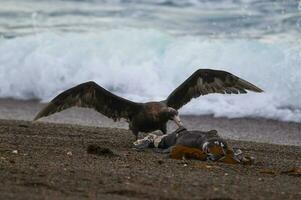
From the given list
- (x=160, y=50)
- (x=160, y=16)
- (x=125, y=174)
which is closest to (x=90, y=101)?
(x=125, y=174)

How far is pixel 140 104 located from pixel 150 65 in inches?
270

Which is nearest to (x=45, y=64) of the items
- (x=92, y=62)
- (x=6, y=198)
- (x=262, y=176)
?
(x=92, y=62)

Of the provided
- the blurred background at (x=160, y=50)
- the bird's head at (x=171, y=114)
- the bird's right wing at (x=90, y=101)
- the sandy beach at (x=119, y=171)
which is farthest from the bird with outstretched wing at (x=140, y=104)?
the blurred background at (x=160, y=50)

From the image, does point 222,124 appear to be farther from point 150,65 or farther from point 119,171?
point 119,171

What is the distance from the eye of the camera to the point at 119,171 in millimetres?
7988

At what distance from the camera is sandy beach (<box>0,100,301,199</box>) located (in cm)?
696

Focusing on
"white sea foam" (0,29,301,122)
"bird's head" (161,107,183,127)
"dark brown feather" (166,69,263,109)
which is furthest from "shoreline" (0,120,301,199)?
"white sea foam" (0,29,301,122)

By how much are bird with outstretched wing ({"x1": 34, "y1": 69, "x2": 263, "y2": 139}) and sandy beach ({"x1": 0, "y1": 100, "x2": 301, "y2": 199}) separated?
12.8 inches

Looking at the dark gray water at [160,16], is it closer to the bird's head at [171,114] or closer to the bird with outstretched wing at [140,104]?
the bird with outstretched wing at [140,104]

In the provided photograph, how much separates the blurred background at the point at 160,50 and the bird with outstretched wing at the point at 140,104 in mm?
2919

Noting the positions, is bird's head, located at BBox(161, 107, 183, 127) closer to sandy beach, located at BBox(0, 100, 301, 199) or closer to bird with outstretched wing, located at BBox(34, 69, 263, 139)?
bird with outstretched wing, located at BBox(34, 69, 263, 139)

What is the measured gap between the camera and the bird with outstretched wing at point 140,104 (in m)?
10.8

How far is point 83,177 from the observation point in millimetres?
7520

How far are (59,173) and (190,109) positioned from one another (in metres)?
7.30
